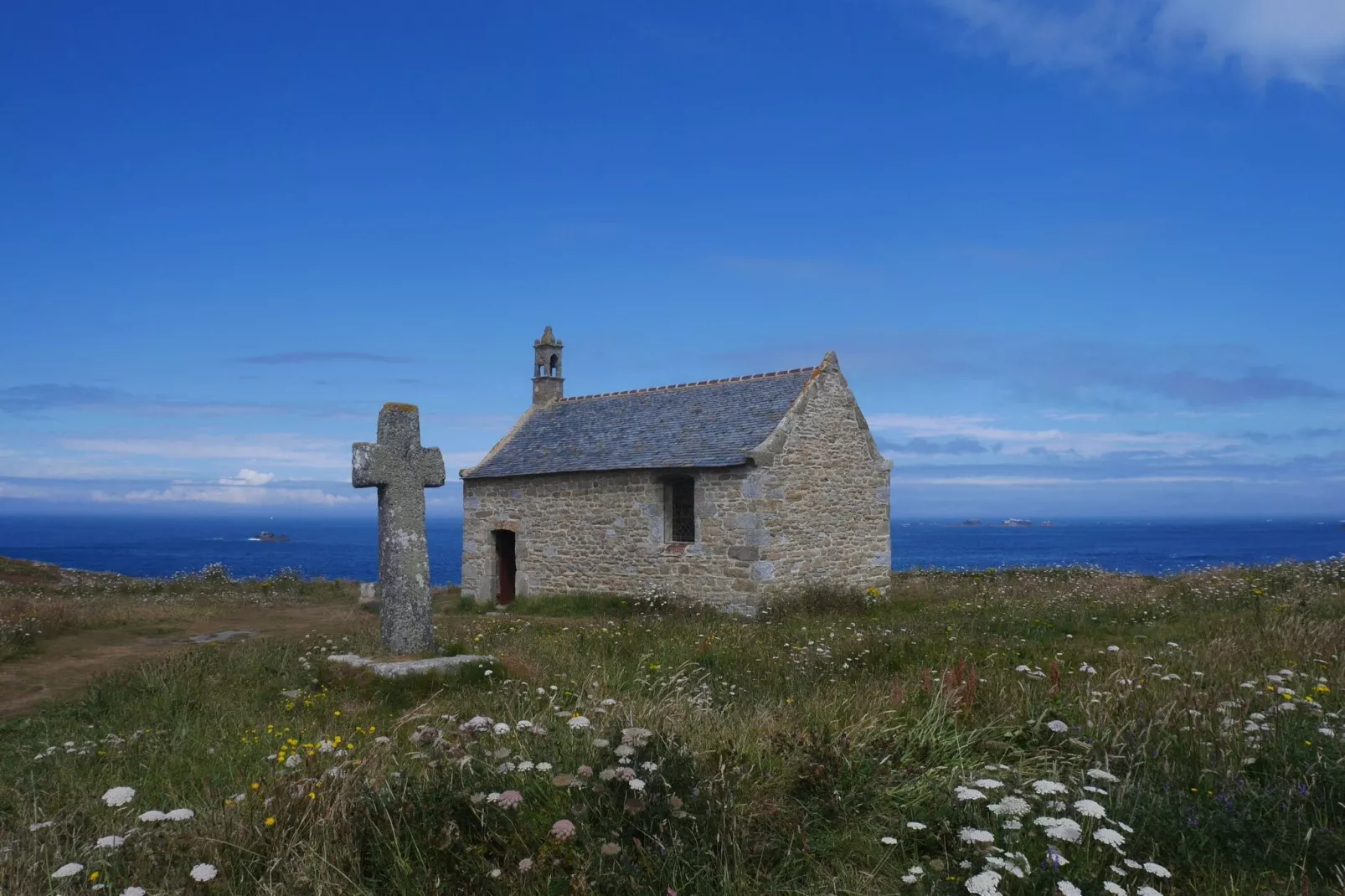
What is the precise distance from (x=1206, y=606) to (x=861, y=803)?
12924 millimetres

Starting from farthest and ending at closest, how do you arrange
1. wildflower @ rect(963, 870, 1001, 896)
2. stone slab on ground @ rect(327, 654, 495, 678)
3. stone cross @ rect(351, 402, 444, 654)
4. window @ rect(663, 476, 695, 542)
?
window @ rect(663, 476, 695, 542) → stone cross @ rect(351, 402, 444, 654) → stone slab on ground @ rect(327, 654, 495, 678) → wildflower @ rect(963, 870, 1001, 896)

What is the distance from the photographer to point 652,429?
20891 mm

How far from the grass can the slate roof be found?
33.5 feet

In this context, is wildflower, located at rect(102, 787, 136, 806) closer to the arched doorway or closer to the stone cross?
the stone cross

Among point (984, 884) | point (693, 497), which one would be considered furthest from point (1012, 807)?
point (693, 497)

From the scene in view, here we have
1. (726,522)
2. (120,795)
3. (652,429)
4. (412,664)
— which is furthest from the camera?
(652,429)

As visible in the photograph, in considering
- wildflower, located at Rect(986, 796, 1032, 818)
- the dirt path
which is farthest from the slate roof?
wildflower, located at Rect(986, 796, 1032, 818)

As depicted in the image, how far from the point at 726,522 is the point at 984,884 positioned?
14.8 meters

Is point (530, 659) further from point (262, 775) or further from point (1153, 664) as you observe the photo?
point (1153, 664)

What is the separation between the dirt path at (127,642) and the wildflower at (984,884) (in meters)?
9.62

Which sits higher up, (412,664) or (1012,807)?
(1012,807)

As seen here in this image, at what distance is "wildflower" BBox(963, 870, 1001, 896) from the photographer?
10.3 ft

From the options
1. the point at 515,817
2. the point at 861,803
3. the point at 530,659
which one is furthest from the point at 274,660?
the point at 861,803

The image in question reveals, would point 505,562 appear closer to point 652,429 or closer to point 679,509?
point 652,429
